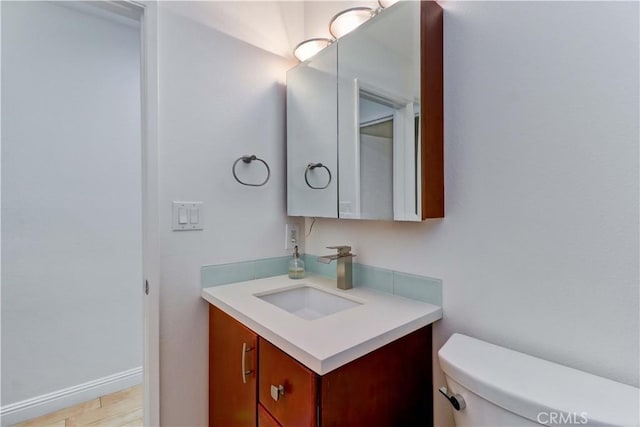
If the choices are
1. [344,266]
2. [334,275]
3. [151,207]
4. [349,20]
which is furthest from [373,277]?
[349,20]

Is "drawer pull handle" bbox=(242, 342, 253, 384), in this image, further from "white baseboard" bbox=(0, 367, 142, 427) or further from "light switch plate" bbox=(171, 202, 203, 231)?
"white baseboard" bbox=(0, 367, 142, 427)

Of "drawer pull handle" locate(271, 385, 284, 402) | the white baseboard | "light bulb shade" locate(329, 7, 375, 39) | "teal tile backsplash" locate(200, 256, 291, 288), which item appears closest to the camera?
"drawer pull handle" locate(271, 385, 284, 402)

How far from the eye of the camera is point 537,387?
66 cm

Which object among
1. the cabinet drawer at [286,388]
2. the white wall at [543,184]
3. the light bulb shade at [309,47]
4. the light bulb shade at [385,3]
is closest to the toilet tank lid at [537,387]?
the white wall at [543,184]

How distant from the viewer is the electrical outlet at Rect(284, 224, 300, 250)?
1.57m

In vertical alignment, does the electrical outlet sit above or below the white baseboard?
above

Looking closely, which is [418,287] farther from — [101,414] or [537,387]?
[101,414]

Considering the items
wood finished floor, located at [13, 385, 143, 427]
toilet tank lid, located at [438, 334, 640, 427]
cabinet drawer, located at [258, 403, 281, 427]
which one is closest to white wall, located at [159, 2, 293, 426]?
cabinet drawer, located at [258, 403, 281, 427]

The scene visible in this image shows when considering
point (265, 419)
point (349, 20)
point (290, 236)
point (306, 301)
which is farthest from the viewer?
point (290, 236)

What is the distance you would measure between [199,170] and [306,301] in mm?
763

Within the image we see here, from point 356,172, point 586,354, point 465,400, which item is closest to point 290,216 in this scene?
point 356,172

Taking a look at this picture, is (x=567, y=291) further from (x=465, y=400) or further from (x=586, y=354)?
(x=465, y=400)

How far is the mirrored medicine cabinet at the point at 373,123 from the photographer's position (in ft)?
3.23

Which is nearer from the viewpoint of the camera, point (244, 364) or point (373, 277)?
point (244, 364)
